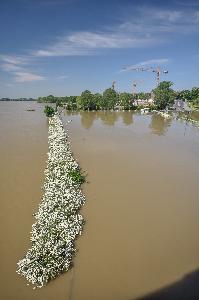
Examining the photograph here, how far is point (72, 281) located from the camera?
9336mm

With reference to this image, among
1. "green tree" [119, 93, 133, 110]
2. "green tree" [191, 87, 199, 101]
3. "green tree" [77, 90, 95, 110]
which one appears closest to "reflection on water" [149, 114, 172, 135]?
"green tree" [77, 90, 95, 110]

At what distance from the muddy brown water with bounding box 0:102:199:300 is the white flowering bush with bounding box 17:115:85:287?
0.33m

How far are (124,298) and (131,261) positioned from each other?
1.73 m

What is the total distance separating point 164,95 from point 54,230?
70.8 metres

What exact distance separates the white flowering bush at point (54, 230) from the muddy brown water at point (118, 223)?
1.07 feet

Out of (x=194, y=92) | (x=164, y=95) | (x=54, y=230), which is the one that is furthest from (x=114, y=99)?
(x=54, y=230)

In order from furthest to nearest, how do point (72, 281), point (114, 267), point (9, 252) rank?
point (9, 252) → point (114, 267) → point (72, 281)

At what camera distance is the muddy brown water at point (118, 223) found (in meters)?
9.27

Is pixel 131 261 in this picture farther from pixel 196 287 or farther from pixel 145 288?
pixel 196 287

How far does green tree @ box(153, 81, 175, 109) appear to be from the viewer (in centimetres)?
7756


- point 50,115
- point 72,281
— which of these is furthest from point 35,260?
point 50,115

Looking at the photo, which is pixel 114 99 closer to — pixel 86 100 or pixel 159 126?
pixel 86 100

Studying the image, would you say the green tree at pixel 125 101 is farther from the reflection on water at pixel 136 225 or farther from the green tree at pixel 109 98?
the reflection on water at pixel 136 225

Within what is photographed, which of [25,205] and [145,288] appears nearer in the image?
[145,288]
